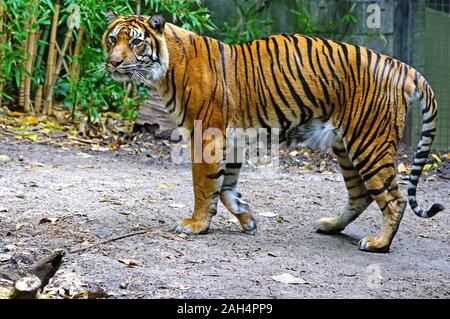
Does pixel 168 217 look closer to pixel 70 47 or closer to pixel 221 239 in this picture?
pixel 221 239

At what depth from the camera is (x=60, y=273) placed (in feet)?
14.6

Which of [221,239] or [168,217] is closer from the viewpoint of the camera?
→ [221,239]

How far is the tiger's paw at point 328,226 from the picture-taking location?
235 inches

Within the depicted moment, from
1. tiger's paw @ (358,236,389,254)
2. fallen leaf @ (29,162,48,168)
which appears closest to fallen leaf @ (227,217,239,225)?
tiger's paw @ (358,236,389,254)

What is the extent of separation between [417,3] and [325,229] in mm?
5343

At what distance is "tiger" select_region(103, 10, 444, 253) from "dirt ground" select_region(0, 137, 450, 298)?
0.33 m

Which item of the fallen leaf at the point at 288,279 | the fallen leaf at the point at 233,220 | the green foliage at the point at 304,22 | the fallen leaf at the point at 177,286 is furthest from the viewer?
the green foliage at the point at 304,22

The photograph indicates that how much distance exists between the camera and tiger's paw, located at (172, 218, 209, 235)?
18.1 ft

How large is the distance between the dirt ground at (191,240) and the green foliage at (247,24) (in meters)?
3.52

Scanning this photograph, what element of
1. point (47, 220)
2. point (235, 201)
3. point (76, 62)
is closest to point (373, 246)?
point (235, 201)

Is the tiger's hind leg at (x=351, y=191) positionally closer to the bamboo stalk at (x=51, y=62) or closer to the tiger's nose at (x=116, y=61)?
the tiger's nose at (x=116, y=61)

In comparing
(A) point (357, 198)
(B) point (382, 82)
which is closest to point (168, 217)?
(A) point (357, 198)

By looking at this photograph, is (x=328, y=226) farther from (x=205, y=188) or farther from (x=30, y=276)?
(x=30, y=276)

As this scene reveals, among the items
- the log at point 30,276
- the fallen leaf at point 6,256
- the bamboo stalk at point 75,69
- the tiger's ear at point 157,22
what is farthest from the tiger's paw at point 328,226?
the bamboo stalk at point 75,69
